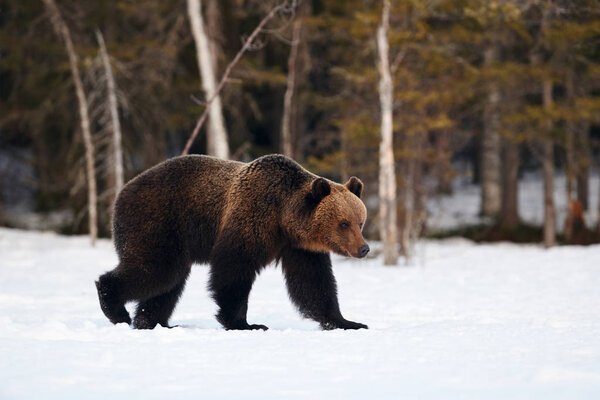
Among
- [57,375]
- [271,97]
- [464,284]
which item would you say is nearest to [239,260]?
[57,375]

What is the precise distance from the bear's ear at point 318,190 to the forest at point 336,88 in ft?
24.5

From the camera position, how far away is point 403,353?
5.16 meters

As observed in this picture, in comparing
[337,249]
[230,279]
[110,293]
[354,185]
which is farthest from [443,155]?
[110,293]

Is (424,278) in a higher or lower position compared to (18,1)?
lower

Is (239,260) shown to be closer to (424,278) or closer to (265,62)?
(424,278)

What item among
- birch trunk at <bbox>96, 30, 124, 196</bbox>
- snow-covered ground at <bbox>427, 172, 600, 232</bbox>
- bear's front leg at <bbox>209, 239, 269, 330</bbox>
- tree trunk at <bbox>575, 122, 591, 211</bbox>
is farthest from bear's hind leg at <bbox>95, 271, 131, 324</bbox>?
snow-covered ground at <bbox>427, 172, 600, 232</bbox>

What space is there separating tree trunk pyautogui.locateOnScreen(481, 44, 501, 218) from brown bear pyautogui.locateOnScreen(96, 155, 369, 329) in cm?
1526

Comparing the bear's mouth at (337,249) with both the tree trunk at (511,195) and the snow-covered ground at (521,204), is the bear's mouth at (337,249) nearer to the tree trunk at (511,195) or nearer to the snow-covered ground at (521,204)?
the snow-covered ground at (521,204)

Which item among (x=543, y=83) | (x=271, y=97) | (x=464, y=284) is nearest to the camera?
(x=464, y=284)

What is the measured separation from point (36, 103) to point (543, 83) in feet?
45.3

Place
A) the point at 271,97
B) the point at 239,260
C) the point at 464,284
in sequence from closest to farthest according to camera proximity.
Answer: the point at 239,260 → the point at 464,284 → the point at 271,97

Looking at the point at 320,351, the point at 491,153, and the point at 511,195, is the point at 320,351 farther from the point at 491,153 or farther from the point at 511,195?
the point at 491,153

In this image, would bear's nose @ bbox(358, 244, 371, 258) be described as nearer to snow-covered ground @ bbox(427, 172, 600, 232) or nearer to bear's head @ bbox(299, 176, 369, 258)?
bear's head @ bbox(299, 176, 369, 258)

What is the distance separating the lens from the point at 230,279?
6.38 meters
